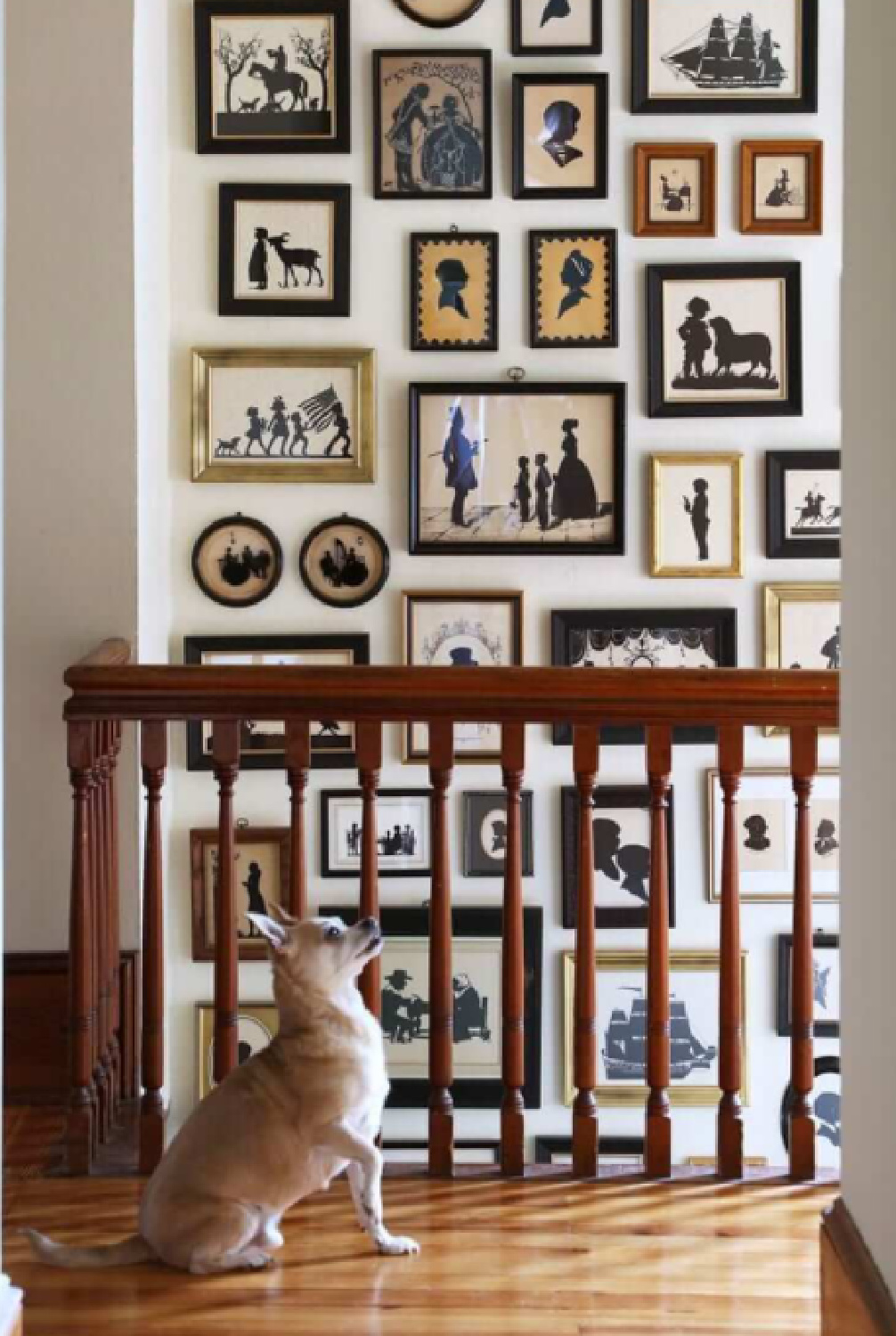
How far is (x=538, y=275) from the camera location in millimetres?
Answer: 3707

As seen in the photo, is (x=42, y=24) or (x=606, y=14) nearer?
(x=42, y=24)

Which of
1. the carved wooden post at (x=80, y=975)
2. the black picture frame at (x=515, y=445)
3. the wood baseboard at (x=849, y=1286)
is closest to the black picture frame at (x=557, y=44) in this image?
the black picture frame at (x=515, y=445)

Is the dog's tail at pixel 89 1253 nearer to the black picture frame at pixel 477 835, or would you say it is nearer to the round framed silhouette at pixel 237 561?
the black picture frame at pixel 477 835

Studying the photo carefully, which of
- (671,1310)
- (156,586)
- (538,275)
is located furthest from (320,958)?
(538,275)

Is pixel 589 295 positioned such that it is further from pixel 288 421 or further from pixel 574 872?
pixel 574 872

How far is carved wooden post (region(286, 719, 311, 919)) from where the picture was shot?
2459 millimetres

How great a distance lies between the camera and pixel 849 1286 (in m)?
1.65

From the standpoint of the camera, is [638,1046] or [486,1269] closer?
[486,1269]

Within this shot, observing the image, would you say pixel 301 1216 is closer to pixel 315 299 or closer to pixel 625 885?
pixel 625 885

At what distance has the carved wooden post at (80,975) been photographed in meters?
2.47

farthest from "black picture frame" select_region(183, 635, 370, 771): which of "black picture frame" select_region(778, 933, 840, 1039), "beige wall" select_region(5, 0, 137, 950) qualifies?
"black picture frame" select_region(778, 933, 840, 1039)

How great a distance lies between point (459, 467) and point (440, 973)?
5.37 ft

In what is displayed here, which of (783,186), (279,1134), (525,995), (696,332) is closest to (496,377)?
(696,332)

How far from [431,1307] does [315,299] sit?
8.19 feet
